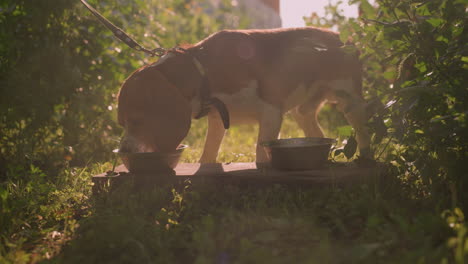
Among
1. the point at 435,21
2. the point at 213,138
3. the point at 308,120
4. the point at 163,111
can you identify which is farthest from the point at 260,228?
the point at 308,120

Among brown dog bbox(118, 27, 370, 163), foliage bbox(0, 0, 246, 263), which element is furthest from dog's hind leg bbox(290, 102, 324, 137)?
foliage bbox(0, 0, 246, 263)

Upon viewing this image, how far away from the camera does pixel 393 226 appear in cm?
186

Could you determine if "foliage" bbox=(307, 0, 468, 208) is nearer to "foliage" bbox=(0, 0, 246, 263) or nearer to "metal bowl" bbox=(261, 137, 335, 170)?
"metal bowl" bbox=(261, 137, 335, 170)

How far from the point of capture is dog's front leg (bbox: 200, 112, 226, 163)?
11.8 feet

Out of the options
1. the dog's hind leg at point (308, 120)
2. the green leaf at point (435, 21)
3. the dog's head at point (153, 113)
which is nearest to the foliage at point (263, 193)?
the green leaf at point (435, 21)

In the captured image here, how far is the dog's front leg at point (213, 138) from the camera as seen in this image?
3.60 meters

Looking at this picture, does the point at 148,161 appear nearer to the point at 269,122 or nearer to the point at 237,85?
the point at 237,85

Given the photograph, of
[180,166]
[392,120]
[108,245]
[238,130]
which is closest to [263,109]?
[180,166]

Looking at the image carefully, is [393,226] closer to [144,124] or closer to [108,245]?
[108,245]

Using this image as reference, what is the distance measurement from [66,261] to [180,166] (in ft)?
5.26

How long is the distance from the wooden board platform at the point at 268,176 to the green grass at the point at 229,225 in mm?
64

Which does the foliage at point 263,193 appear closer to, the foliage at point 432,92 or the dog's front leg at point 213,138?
the foliage at point 432,92

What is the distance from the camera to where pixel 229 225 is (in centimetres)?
207

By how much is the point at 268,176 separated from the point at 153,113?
0.94 m
